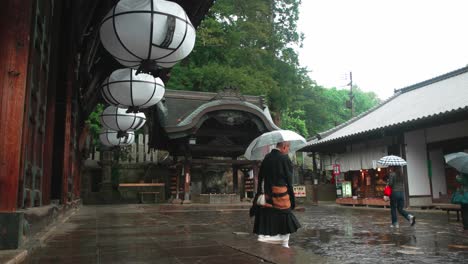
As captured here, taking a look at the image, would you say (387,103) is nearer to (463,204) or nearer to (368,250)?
(463,204)

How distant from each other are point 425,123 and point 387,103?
847 centimetres

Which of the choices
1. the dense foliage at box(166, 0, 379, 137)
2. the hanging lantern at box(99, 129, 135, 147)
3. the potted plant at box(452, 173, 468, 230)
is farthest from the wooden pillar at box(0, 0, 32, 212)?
the dense foliage at box(166, 0, 379, 137)

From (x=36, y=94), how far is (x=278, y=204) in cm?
374

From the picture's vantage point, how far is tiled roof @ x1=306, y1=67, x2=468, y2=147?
1486 cm

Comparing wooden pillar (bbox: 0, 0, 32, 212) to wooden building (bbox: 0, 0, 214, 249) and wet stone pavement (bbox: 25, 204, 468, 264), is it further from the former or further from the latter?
wet stone pavement (bbox: 25, 204, 468, 264)

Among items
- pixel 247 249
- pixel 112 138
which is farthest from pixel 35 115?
pixel 112 138

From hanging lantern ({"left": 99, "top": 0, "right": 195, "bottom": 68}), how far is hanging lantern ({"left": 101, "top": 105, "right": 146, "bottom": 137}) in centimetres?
541

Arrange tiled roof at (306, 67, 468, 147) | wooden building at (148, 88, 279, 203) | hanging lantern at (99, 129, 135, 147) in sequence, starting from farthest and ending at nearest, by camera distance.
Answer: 1. wooden building at (148, 88, 279, 203)
2. tiled roof at (306, 67, 468, 147)
3. hanging lantern at (99, 129, 135, 147)

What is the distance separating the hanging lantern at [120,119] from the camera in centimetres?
1010

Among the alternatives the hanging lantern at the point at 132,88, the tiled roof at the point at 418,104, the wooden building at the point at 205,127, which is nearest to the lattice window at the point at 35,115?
the hanging lantern at the point at 132,88

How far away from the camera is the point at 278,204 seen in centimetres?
545

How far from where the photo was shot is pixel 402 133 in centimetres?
1641

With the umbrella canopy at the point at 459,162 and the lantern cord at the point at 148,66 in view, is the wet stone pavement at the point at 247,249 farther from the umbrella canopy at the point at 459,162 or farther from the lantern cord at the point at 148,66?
the lantern cord at the point at 148,66

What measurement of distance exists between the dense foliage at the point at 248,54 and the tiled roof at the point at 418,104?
225 inches
